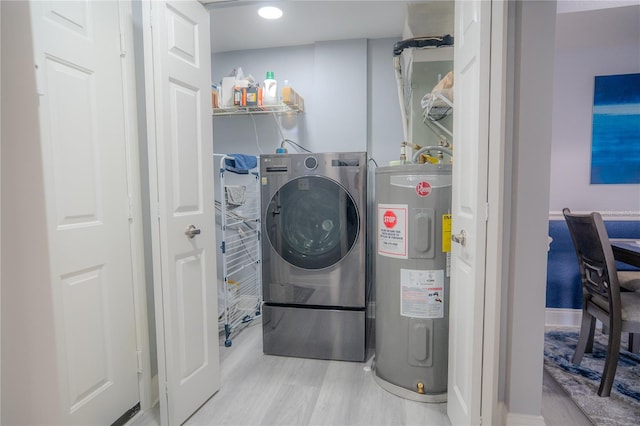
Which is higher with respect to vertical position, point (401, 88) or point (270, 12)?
point (270, 12)

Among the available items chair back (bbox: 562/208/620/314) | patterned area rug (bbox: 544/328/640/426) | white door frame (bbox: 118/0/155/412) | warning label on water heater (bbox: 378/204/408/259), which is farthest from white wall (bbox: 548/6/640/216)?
white door frame (bbox: 118/0/155/412)

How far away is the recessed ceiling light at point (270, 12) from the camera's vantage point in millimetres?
2256

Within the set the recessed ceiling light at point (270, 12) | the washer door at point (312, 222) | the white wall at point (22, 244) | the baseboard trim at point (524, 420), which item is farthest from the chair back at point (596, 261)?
the white wall at point (22, 244)

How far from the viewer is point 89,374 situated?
1.35 m

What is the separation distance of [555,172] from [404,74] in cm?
157

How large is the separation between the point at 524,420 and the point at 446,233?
826 millimetres

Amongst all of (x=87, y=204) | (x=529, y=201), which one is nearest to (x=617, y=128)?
(x=529, y=201)

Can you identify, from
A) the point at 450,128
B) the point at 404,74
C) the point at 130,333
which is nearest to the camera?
the point at 130,333

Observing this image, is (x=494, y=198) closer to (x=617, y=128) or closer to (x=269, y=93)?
(x=269, y=93)

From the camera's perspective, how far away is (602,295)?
1871mm

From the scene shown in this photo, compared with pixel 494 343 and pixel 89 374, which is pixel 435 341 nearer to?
pixel 494 343

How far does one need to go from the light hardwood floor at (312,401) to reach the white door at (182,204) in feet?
0.49

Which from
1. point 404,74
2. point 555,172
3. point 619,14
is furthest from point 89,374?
point 619,14

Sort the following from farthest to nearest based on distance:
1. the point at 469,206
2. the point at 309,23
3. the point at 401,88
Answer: the point at 309,23 → the point at 401,88 → the point at 469,206
